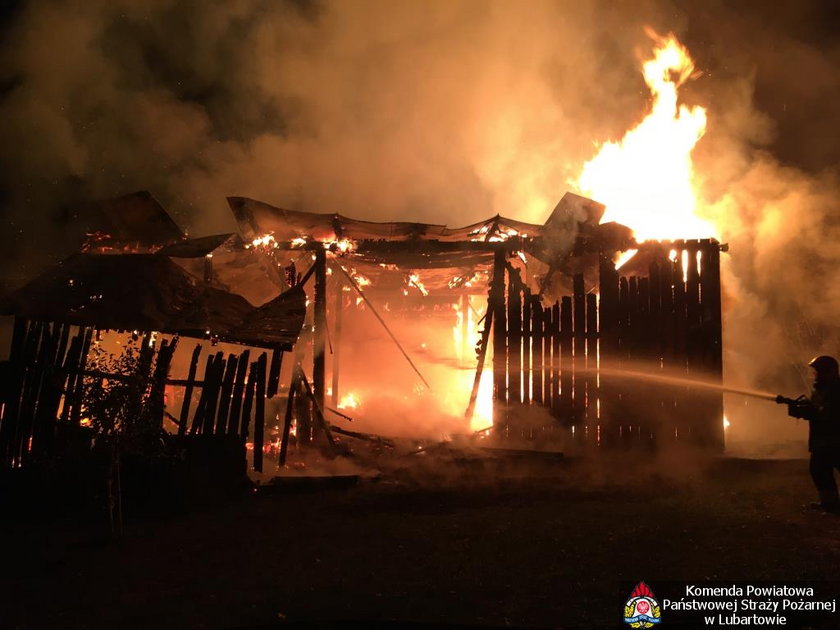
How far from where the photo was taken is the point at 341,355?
65.4ft

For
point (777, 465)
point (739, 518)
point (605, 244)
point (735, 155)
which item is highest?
point (735, 155)

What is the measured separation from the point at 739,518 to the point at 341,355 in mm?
15455

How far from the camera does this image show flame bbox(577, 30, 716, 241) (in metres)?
11.3

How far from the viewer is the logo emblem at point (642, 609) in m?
3.68

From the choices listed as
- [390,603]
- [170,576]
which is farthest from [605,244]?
[170,576]

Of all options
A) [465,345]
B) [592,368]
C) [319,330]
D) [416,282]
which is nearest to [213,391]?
[319,330]

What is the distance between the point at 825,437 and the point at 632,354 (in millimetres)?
3019

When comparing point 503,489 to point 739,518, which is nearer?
point 739,518

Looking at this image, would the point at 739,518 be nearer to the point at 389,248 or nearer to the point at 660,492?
the point at 660,492

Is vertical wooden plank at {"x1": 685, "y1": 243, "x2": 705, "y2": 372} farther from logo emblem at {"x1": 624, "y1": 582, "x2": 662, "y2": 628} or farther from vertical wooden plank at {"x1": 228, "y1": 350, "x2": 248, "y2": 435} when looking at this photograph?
vertical wooden plank at {"x1": 228, "y1": 350, "x2": 248, "y2": 435}

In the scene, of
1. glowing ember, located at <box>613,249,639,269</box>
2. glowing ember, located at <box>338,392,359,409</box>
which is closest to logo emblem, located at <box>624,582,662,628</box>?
glowing ember, located at <box>613,249,639,269</box>

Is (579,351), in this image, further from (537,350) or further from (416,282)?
(416,282)

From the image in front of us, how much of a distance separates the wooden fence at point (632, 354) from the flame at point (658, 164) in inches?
95.3

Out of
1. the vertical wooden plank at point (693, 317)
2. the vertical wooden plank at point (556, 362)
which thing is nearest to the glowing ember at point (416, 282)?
the vertical wooden plank at point (556, 362)
